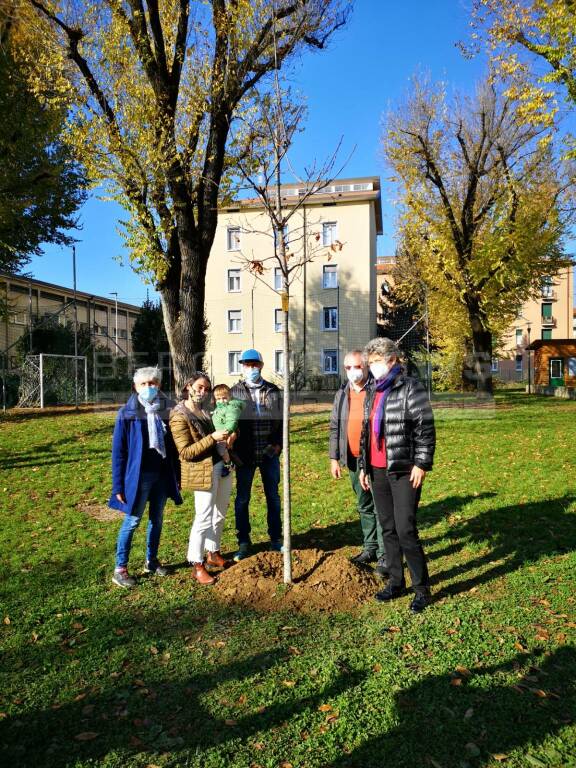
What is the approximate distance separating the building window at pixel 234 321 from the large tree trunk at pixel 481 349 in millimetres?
17815

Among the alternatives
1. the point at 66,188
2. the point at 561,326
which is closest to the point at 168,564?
the point at 66,188

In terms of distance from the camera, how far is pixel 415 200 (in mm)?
20219

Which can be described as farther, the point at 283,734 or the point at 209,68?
the point at 209,68

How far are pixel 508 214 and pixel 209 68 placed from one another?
1257 centimetres

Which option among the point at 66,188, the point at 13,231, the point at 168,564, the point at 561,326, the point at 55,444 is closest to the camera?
the point at 168,564

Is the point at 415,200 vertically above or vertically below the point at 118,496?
above

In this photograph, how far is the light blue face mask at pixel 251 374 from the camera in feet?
17.0

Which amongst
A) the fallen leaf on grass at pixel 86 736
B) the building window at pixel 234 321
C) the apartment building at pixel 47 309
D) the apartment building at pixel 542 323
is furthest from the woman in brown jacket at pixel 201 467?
the apartment building at pixel 542 323

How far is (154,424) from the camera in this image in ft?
15.0

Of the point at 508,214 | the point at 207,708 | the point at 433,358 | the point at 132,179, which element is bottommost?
the point at 207,708

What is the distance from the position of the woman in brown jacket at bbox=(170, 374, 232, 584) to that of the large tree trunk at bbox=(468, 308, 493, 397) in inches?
674

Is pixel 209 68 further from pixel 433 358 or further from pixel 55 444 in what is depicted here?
pixel 433 358

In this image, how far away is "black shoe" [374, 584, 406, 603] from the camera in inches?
165

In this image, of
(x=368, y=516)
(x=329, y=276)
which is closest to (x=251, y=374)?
(x=368, y=516)
